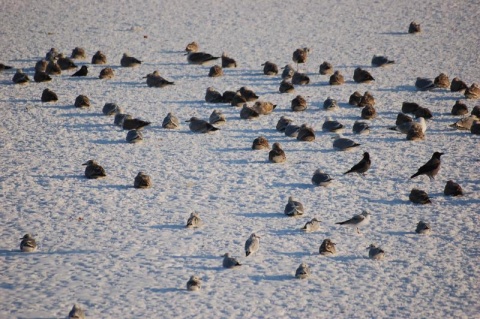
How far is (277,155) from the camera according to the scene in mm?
12055

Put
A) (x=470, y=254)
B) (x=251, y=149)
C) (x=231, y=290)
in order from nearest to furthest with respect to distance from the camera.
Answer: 1. (x=231, y=290)
2. (x=470, y=254)
3. (x=251, y=149)

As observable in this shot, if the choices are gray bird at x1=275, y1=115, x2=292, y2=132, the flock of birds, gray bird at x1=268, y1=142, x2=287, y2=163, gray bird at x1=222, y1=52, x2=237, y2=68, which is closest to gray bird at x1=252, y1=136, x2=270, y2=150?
the flock of birds

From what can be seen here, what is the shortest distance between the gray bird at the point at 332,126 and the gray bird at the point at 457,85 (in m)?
3.82

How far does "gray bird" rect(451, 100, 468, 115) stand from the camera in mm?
14359

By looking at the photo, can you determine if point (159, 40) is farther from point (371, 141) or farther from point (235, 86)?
point (371, 141)

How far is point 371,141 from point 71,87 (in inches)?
287

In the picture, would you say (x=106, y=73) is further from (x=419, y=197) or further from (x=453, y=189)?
(x=453, y=189)

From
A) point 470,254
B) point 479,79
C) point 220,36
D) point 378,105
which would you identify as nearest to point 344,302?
point 470,254

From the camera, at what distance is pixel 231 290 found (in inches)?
315

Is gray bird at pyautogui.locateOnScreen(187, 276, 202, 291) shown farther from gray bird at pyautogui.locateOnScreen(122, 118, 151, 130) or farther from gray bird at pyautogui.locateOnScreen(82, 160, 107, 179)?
gray bird at pyautogui.locateOnScreen(122, 118, 151, 130)

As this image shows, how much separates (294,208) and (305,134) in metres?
3.48

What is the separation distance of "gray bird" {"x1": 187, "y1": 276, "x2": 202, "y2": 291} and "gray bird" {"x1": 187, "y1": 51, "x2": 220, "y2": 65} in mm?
10793

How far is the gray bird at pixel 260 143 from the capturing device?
12.7 meters

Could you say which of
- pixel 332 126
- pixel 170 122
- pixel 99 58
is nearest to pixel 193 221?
pixel 170 122
